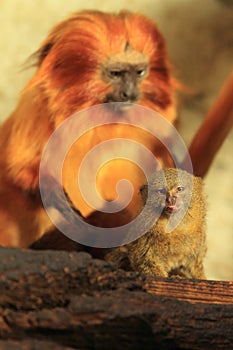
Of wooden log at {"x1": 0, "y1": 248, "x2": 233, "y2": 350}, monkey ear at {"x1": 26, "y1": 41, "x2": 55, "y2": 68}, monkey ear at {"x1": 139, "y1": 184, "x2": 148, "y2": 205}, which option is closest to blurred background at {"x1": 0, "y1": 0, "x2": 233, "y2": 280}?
monkey ear at {"x1": 26, "y1": 41, "x2": 55, "y2": 68}

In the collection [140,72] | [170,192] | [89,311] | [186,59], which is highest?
[186,59]

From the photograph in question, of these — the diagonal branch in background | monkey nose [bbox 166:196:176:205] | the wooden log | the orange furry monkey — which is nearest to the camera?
the wooden log

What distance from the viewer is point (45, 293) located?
81cm

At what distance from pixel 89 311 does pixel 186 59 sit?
1.25m

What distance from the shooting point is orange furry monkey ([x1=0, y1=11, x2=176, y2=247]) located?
1.74m

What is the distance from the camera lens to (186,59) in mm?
1914

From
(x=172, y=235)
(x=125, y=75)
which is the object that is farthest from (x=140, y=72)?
(x=172, y=235)

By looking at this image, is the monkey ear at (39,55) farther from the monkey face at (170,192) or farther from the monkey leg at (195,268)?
the monkey leg at (195,268)

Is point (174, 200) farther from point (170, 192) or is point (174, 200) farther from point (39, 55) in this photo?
point (39, 55)

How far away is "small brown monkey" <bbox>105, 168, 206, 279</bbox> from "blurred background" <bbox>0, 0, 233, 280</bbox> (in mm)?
430

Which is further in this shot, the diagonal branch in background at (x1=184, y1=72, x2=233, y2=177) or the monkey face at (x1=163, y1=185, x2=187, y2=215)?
the diagonal branch in background at (x1=184, y1=72, x2=233, y2=177)

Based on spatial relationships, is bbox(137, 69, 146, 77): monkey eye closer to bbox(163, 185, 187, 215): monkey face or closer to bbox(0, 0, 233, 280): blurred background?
bbox(0, 0, 233, 280): blurred background

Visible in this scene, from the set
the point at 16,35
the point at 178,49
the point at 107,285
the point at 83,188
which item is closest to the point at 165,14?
the point at 178,49

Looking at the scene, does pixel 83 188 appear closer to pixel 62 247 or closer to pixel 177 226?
pixel 62 247
